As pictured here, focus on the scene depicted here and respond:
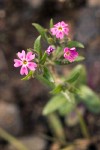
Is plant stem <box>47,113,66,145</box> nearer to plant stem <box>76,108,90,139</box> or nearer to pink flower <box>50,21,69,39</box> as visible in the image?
plant stem <box>76,108,90,139</box>

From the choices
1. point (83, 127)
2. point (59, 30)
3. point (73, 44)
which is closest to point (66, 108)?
point (83, 127)

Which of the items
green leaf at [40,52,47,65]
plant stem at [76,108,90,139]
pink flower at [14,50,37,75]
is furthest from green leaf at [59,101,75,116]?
pink flower at [14,50,37,75]

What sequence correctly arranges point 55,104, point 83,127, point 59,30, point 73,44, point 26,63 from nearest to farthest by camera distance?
point 26,63, point 59,30, point 73,44, point 55,104, point 83,127

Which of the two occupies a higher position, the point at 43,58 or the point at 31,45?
the point at 31,45

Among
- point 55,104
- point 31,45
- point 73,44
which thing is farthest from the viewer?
point 31,45

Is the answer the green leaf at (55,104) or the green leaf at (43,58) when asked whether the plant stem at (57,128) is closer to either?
the green leaf at (55,104)

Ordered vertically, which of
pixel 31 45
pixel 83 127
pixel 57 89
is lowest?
pixel 57 89

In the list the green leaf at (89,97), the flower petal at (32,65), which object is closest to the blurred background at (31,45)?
the green leaf at (89,97)

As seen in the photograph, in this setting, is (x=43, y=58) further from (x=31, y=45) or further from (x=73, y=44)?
(x=31, y=45)
